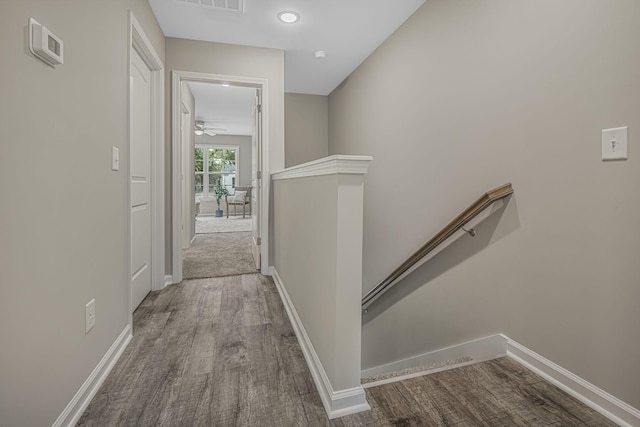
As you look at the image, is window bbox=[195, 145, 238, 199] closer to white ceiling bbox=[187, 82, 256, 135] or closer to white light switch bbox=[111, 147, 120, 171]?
white ceiling bbox=[187, 82, 256, 135]

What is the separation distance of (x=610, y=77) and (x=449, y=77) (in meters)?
1.04

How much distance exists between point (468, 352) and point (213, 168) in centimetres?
896

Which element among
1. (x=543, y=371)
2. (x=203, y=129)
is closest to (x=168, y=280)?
(x=543, y=371)

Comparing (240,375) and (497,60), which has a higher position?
(497,60)

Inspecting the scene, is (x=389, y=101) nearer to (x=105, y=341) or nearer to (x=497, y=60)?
(x=497, y=60)

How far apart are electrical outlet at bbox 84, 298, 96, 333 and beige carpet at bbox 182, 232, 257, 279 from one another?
174cm

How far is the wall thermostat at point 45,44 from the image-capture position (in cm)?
99

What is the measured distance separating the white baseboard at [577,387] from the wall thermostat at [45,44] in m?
2.35

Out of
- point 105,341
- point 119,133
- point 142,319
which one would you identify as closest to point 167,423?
point 105,341

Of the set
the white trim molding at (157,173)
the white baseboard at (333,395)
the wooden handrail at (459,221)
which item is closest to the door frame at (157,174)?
the white trim molding at (157,173)

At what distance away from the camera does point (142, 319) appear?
219 cm

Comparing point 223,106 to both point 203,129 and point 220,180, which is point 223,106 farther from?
point 220,180

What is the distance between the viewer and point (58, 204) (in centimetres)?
116

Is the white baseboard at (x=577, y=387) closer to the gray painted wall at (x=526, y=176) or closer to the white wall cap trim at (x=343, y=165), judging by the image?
the gray painted wall at (x=526, y=176)
